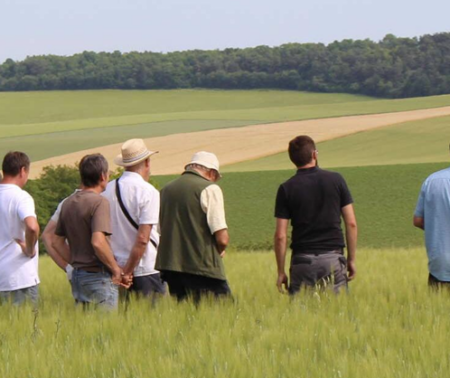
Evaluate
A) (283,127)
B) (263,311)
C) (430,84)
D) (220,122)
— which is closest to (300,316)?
(263,311)

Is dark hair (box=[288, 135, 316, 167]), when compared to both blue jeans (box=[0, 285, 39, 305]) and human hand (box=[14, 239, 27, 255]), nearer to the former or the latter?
human hand (box=[14, 239, 27, 255])

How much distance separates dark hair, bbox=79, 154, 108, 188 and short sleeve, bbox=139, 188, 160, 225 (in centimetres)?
36

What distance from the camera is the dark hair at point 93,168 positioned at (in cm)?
688

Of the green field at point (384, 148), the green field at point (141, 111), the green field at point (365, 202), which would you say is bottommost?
the green field at point (365, 202)

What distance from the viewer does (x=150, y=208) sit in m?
7.07

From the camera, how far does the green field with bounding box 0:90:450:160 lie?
2618 inches

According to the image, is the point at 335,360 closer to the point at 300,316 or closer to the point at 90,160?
the point at 300,316

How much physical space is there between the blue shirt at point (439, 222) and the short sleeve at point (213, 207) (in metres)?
1.57

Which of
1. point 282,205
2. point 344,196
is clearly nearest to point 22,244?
point 282,205

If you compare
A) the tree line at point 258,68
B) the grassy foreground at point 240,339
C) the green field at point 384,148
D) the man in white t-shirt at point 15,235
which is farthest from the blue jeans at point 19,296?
the tree line at point 258,68

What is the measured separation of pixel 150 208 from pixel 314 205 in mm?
1247

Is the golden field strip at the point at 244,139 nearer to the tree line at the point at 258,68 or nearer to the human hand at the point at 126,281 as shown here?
the tree line at the point at 258,68

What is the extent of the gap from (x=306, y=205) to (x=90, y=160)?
5.45 ft

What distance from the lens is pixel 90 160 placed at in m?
6.89
